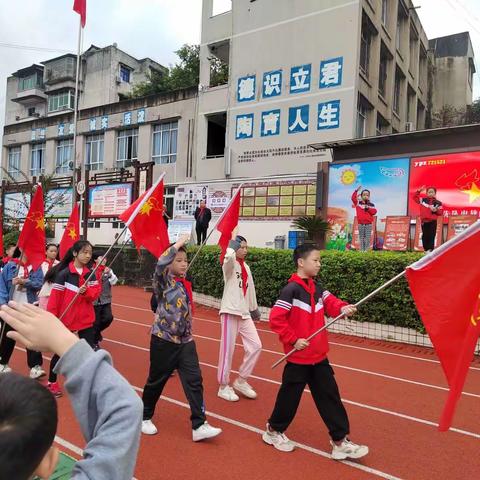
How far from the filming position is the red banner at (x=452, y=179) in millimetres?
11969

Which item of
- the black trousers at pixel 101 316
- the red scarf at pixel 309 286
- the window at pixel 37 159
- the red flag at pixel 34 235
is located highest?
the window at pixel 37 159

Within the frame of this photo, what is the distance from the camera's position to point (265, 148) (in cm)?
1877

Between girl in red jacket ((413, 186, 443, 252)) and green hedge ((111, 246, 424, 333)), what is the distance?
145 inches

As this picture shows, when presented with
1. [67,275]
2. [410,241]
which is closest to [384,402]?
[67,275]

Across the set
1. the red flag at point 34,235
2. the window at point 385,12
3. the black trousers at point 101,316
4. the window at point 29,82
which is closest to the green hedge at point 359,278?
the black trousers at point 101,316

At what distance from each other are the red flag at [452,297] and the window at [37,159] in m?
31.1

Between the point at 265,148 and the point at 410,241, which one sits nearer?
the point at 410,241

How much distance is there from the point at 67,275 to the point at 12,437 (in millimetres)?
4361

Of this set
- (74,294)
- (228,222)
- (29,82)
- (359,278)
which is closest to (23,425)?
(74,294)

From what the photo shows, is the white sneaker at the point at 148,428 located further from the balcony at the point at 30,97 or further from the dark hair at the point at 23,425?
the balcony at the point at 30,97

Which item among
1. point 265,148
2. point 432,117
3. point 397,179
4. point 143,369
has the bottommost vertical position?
point 143,369

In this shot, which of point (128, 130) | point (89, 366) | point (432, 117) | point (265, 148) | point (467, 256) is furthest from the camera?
point (432, 117)

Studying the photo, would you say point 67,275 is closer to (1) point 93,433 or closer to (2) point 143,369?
(2) point 143,369

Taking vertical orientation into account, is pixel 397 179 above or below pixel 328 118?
below
